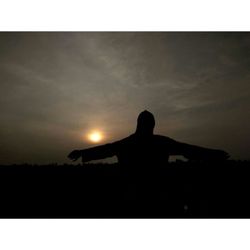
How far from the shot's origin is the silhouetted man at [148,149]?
5.65 meters

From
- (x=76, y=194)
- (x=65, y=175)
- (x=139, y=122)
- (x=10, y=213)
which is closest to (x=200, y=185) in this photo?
A: (x=139, y=122)

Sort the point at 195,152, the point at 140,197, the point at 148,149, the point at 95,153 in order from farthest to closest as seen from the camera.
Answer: the point at 95,153 → the point at 195,152 → the point at 148,149 → the point at 140,197

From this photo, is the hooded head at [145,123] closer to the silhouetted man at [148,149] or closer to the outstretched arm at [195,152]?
the silhouetted man at [148,149]

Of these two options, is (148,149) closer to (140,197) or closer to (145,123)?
(145,123)

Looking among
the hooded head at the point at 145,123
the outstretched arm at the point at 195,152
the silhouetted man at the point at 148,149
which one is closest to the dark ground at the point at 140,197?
the silhouetted man at the point at 148,149

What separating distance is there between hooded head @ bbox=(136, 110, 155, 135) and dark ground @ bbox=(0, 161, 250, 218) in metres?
0.88

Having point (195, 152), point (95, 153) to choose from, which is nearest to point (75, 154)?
point (95, 153)

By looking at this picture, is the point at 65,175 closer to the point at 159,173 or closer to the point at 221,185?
the point at 159,173

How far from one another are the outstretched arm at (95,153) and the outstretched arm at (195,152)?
52.1 inches

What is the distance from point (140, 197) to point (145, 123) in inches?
60.7

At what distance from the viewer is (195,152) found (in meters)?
5.80

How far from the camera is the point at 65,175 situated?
6.89m

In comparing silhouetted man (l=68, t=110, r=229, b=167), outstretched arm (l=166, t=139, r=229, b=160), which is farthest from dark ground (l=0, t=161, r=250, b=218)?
outstretched arm (l=166, t=139, r=229, b=160)

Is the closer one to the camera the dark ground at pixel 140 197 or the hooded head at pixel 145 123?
the dark ground at pixel 140 197
